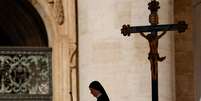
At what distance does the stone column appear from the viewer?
12312mm

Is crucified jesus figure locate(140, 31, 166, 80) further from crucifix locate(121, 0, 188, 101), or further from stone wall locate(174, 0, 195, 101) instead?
stone wall locate(174, 0, 195, 101)

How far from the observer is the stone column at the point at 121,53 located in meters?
12.3

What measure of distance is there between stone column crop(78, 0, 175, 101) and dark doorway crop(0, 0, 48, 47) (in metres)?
1.43

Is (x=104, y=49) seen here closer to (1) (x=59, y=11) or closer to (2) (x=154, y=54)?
(1) (x=59, y=11)

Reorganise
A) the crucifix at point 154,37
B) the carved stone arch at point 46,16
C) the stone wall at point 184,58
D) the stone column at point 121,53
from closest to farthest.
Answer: the crucifix at point 154,37
the stone column at point 121,53
the carved stone arch at point 46,16
the stone wall at point 184,58

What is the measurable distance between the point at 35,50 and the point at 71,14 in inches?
38.3

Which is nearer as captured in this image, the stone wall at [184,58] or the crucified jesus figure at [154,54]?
the crucified jesus figure at [154,54]

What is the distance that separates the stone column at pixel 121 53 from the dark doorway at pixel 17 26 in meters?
1.43

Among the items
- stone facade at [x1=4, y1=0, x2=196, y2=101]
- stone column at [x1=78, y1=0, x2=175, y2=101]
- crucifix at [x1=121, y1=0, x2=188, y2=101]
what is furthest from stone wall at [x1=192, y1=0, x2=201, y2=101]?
crucifix at [x1=121, y1=0, x2=188, y2=101]

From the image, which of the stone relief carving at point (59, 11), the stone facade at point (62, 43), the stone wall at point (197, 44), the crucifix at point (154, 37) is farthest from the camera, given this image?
the stone wall at point (197, 44)

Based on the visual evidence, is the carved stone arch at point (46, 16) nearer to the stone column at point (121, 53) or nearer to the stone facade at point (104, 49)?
the stone facade at point (104, 49)

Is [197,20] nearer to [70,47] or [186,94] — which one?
[186,94]

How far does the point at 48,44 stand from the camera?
1372cm

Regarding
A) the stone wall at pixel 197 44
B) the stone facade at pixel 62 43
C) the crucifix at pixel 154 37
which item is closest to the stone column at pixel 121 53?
the stone facade at pixel 62 43
